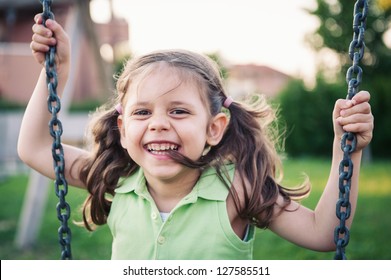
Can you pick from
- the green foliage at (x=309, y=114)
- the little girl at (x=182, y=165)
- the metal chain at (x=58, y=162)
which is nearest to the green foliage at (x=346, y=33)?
the green foliage at (x=309, y=114)

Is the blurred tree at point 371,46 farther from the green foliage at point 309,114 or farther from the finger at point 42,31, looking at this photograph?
the finger at point 42,31

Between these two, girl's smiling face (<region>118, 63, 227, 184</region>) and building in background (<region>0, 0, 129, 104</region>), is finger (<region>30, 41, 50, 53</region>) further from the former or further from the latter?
building in background (<region>0, 0, 129, 104</region>)

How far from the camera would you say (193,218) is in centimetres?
208

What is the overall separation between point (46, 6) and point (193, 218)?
1.00 metres

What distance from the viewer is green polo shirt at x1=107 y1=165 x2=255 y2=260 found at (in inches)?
79.8

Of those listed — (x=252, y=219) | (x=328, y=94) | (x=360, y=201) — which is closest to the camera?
(x=252, y=219)

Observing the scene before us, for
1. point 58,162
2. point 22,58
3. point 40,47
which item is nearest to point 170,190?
point 58,162

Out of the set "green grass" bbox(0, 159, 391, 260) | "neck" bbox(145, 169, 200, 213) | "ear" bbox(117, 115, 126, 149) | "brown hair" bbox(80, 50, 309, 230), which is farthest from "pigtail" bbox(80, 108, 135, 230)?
"green grass" bbox(0, 159, 391, 260)

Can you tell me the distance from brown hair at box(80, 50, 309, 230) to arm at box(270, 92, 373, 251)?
77 millimetres

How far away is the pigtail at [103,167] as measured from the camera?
2301 mm

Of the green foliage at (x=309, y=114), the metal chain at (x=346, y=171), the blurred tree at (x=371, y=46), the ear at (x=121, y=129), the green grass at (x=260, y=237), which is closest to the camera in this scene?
the metal chain at (x=346, y=171)
